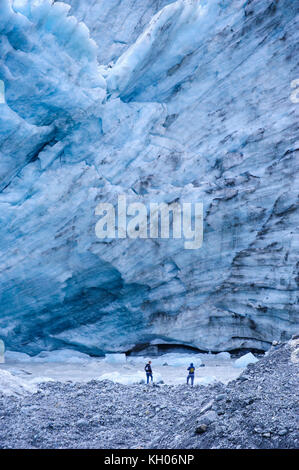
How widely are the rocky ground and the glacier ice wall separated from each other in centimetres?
397

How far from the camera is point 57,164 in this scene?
Answer: 12.8 metres

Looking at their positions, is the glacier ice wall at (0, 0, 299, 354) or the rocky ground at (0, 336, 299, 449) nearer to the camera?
the rocky ground at (0, 336, 299, 449)

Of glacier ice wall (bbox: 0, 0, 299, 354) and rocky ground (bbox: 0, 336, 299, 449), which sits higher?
glacier ice wall (bbox: 0, 0, 299, 354)

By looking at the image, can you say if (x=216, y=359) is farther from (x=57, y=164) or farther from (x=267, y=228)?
(x=57, y=164)

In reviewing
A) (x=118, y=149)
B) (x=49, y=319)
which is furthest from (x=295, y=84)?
(x=49, y=319)

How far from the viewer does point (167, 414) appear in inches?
280

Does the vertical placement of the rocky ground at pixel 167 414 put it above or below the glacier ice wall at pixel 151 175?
below

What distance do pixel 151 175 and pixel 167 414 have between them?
22.5 ft

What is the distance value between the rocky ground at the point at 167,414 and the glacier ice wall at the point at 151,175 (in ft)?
13.0

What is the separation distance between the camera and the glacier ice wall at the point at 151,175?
40.4 feet

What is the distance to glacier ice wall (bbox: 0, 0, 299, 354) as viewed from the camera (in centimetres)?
1232

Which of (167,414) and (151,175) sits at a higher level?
(151,175)

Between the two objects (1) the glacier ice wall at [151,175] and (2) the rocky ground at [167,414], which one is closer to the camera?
(2) the rocky ground at [167,414]

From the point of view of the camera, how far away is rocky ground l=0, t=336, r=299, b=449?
524cm
